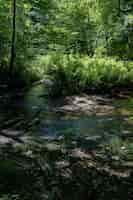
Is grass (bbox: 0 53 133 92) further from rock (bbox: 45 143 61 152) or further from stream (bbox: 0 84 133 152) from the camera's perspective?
rock (bbox: 45 143 61 152)

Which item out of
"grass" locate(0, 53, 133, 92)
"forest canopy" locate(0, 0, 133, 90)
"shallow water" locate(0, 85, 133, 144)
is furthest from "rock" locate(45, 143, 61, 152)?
"forest canopy" locate(0, 0, 133, 90)

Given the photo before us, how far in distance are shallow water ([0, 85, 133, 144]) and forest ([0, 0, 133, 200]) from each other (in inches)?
1.3

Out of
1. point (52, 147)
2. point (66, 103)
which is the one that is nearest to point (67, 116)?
point (66, 103)

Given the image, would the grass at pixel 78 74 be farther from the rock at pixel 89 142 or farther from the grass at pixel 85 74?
the rock at pixel 89 142

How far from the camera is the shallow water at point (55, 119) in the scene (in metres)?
11.5

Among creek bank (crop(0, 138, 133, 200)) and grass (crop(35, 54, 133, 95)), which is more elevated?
grass (crop(35, 54, 133, 95))

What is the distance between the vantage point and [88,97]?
17688mm

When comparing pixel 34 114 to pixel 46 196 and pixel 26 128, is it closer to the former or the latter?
pixel 26 128

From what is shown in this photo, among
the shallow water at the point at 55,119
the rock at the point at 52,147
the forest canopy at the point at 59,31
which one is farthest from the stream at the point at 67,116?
the forest canopy at the point at 59,31

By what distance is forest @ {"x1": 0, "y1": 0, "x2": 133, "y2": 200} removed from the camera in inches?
286

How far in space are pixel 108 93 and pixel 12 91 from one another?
5168mm

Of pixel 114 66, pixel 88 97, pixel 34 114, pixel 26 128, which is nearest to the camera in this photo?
pixel 26 128

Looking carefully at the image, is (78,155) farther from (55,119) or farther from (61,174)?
(55,119)

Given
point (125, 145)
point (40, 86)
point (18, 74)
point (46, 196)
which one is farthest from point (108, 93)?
point (46, 196)
